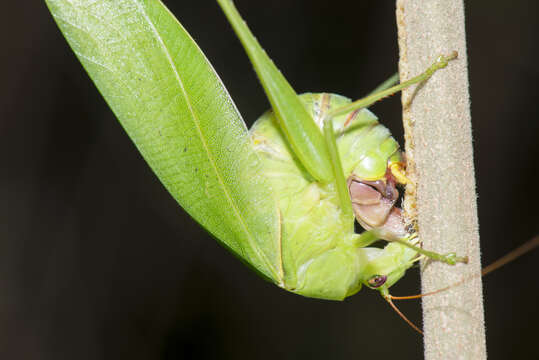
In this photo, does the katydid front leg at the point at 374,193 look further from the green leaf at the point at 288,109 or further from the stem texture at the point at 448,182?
the stem texture at the point at 448,182

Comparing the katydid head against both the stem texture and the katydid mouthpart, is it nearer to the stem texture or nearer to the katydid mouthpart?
the katydid mouthpart

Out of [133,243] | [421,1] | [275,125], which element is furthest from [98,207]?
[421,1]

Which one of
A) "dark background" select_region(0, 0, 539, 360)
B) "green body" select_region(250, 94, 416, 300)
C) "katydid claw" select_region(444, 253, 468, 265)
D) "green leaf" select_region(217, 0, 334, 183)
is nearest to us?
"katydid claw" select_region(444, 253, 468, 265)

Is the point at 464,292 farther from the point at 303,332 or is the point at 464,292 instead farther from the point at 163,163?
the point at 303,332

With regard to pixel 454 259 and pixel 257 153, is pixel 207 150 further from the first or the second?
pixel 454 259

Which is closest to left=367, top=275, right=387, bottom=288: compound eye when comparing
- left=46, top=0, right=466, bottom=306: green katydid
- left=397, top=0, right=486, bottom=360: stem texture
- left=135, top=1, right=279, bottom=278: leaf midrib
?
left=46, top=0, right=466, bottom=306: green katydid
